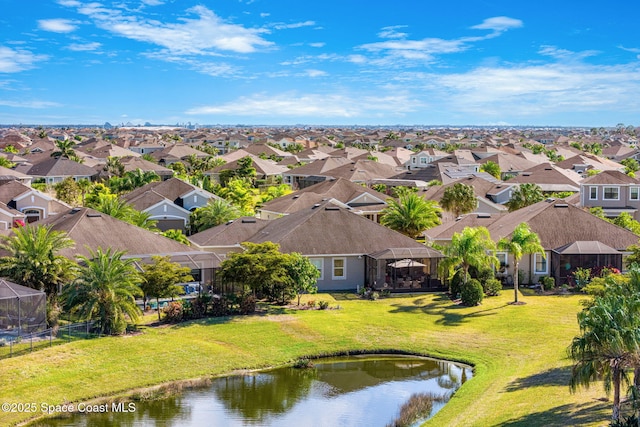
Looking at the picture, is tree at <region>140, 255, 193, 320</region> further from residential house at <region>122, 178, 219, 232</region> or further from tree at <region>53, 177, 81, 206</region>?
tree at <region>53, 177, 81, 206</region>

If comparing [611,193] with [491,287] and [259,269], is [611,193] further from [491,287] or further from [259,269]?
[259,269]

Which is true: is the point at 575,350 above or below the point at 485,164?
below

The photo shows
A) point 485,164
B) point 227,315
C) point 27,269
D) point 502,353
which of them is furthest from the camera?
point 485,164

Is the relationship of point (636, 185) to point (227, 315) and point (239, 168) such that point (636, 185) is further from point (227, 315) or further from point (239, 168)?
point (239, 168)

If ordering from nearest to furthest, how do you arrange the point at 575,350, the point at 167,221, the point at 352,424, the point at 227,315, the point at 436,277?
1. the point at 575,350
2. the point at 352,424
3. the point at 227,315
4. the point at 436,277
5. the point at 167,221

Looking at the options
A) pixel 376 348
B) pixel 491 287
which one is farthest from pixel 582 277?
pixel 376 348

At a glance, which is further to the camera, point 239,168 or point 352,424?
point 239,168

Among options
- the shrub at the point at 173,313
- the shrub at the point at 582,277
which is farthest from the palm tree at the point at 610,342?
the shrub at the point at 582,277

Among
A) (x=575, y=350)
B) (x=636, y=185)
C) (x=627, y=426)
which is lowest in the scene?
(x=627, y=426)

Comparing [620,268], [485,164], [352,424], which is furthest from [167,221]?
[485,164]
